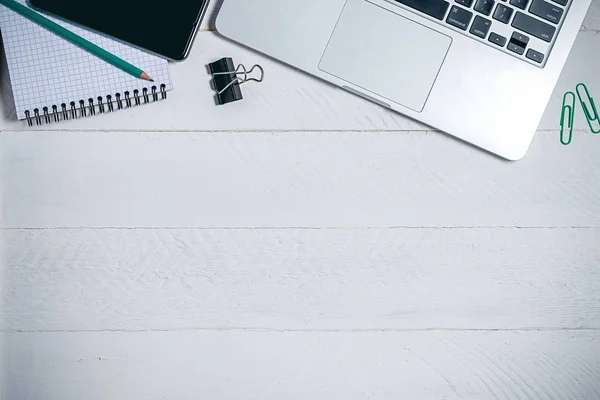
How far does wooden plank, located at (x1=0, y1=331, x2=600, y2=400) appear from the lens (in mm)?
836

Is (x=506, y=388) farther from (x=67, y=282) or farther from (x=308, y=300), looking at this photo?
(x=67, y=282)

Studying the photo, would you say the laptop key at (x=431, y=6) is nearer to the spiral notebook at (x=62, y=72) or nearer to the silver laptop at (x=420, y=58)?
the silver laptop at (x=420, y=58)

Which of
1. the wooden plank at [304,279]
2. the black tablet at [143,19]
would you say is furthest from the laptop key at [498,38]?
the black tablet at [143,19]

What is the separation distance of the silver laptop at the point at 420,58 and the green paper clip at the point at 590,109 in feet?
0.23

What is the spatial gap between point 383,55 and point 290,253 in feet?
0.93

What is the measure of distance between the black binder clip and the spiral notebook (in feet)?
0.20

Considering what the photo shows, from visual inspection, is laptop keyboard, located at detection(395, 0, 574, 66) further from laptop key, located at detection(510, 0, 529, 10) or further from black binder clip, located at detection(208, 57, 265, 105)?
black binder clip, located at detection(208, 57, 265, 105)

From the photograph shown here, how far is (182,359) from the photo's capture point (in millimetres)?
840

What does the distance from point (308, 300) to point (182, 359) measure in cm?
19

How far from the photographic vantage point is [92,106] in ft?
2.69

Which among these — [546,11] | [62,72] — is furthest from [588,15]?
[62,72]

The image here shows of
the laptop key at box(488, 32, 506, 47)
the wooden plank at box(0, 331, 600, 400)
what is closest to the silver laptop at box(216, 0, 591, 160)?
the laptop key at box(488, 32, 506, 47)

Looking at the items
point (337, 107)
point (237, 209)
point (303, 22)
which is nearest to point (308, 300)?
point (237, 209)

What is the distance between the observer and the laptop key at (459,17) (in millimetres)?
766
